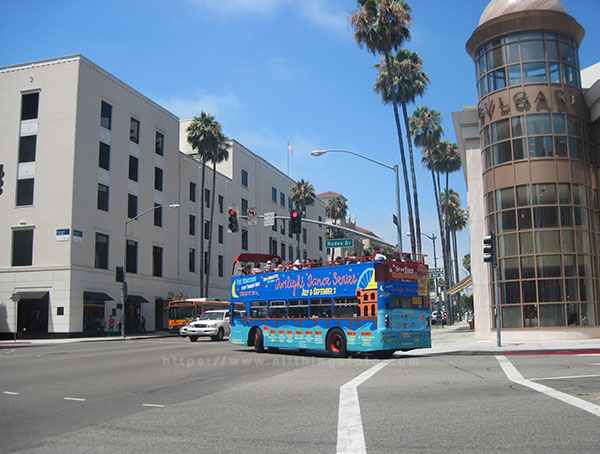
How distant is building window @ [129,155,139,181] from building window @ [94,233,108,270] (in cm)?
652

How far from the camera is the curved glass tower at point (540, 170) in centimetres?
2508

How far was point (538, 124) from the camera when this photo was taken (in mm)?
26172

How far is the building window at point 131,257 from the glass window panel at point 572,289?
34298 millimetres

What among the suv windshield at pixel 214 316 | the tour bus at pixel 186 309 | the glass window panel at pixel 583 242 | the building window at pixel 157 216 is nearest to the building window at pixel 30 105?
the building window at pixel 157 216

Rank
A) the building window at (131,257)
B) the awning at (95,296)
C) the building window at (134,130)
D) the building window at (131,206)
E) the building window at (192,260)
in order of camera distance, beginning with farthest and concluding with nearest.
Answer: the building window at (192,260)
the building window at (134,130)
the building window at (131,206)
the building window at (131,257)
the awning at (95,296)

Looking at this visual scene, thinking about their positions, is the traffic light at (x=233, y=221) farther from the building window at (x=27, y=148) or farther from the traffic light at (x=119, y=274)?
the building window at (x=27, y=148)

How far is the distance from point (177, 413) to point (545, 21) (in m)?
24.9

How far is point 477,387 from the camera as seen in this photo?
10.7m

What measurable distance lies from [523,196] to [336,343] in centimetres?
1217

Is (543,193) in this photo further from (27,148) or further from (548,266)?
(27,148)

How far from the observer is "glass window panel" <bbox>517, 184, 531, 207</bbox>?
25875 mm

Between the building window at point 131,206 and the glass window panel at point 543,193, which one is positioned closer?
the glass window panel at point 543,193

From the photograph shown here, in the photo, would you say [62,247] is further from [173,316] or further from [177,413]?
[177,413]

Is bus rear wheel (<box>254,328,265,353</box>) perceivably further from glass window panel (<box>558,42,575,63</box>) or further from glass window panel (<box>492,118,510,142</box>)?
glass window panel (<box>558,42,575,63</box>)
